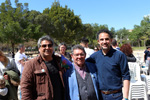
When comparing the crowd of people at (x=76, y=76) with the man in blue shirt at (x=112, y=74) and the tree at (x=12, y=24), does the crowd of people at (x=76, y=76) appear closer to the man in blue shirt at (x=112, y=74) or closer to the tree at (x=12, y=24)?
the man in blue shirt at (x=112, y=74)

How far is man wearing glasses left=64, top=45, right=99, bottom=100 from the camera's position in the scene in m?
1.92

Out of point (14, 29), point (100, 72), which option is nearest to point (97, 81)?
point (100, 72)

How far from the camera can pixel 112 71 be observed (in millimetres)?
1979

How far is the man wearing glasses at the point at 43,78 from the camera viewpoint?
1796mm

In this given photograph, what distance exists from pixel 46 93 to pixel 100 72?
0.85 metres

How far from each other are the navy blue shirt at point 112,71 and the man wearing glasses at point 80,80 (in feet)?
0.39

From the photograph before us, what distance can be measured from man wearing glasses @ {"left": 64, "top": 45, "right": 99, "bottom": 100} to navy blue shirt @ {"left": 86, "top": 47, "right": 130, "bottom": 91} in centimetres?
12

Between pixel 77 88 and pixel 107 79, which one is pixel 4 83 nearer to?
pixel 77 88

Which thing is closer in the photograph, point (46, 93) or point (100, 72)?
point (46, 93)

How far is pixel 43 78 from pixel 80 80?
1.74 ft

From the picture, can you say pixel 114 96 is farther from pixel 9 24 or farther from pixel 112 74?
pixel 9 24

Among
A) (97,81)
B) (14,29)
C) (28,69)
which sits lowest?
(97,81)

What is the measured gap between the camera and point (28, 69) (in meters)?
1.81

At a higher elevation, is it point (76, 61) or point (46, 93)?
point (76, 61)
